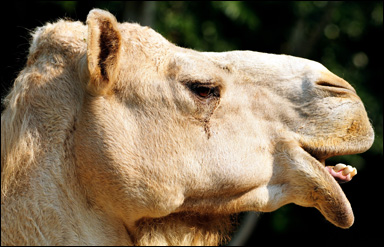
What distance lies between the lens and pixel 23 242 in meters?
2.63

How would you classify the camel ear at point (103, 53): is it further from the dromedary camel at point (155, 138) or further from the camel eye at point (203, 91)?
the camel eye at point (203, 91)

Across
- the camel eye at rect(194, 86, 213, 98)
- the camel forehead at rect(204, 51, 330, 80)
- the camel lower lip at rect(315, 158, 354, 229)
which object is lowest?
the camel lower lip at rect(315, 158, 354, 229)

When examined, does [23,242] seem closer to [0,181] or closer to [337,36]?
[0,181]

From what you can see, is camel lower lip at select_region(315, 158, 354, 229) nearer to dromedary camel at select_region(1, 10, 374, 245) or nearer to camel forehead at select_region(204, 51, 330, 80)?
dromedary camel at select_region(1, 10, 374, 245)

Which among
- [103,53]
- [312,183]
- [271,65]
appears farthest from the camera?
[271,65]

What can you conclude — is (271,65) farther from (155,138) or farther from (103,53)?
(103,53)

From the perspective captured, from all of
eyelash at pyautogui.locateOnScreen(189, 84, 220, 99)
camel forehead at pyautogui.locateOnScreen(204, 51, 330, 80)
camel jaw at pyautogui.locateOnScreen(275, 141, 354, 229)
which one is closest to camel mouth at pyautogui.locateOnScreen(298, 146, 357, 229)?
camel jaw at pyautogui.locateOnScreen(275, 141, 354, 229)

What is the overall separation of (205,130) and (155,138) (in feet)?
0.88

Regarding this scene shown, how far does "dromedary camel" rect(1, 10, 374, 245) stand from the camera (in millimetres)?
2678

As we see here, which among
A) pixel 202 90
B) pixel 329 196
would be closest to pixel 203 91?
pixel 202 90

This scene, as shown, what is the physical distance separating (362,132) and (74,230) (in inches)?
62.2

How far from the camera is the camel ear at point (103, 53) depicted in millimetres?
2598

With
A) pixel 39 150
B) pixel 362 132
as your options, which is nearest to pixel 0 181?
pixel 39 150

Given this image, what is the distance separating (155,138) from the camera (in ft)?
9.08
